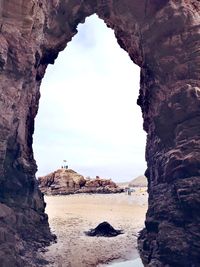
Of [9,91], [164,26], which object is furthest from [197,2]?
[9,91]

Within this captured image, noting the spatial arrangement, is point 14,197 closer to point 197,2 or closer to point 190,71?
point 190,71

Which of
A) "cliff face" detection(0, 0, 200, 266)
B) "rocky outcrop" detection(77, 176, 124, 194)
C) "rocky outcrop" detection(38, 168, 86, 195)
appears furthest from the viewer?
"rocky outcrop" detection(77, 176, 124, 194)

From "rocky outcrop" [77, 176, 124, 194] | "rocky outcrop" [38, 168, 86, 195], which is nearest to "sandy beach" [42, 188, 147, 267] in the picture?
"rocky outcrop" [38, 168, 86, 195]

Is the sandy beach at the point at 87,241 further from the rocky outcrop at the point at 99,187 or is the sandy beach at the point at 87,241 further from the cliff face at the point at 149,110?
the rocky outcrop at the point at 99,187

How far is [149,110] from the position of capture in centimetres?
3497

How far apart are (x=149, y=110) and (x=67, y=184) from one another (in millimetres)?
69978

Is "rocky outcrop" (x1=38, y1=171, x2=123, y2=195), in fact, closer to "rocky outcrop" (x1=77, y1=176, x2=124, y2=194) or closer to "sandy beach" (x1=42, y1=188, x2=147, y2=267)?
"rocky outcrop" (x1=77, y1=176, x2=124, y2=194)

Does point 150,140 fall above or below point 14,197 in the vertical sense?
above

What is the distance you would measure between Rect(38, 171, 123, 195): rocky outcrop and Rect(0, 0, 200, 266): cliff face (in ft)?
205

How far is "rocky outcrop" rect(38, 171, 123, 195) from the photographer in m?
98.4

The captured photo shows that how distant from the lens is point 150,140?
34.8 metres

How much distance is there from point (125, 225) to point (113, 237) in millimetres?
9363

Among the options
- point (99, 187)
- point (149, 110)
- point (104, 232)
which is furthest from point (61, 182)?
point (149, 110)

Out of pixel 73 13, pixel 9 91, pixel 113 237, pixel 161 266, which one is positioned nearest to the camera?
pixel 161 266
